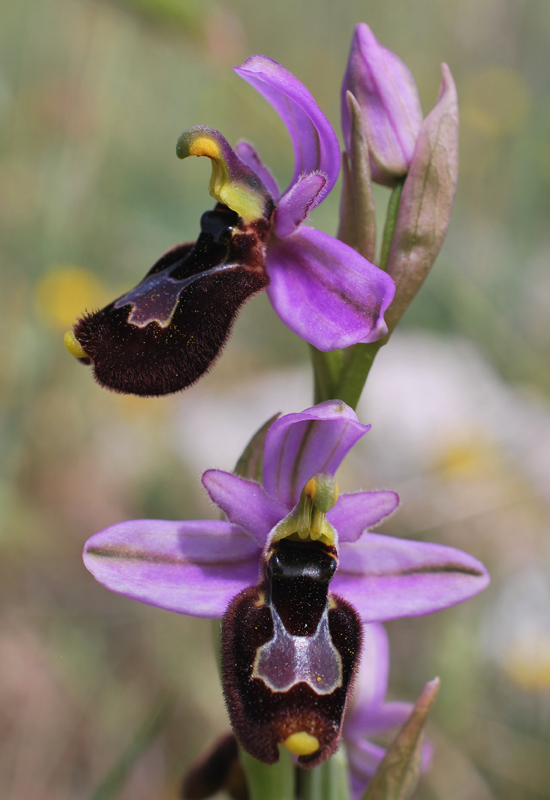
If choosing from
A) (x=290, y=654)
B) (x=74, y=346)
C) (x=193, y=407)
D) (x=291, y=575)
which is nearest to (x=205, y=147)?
(x=74, y=346)

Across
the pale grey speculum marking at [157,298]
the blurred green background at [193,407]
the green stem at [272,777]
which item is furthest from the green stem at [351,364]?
the blurred green background at [193,407]

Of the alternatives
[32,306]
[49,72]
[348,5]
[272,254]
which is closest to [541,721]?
[272,254]

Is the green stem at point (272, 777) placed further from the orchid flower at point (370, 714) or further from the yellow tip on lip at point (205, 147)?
the yellow tip on lip at point (205, 147)

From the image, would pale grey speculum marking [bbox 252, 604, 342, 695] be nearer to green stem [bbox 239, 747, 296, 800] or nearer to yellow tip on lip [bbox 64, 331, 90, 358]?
green stem [bbox 239, 747, 296, 800]

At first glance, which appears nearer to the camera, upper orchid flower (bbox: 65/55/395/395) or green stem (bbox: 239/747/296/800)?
→ upper orchid flower (bbox: 65/55/395/395)

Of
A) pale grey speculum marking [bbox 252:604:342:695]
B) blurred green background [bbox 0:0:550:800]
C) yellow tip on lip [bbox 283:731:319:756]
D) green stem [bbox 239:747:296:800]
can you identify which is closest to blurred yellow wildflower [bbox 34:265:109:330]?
blurred green background [bbox 0:0:550:800]

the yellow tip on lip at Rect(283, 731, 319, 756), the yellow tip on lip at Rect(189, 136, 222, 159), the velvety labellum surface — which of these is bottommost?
the yellow tip on lip at Rect(283, 731, 319, 756)

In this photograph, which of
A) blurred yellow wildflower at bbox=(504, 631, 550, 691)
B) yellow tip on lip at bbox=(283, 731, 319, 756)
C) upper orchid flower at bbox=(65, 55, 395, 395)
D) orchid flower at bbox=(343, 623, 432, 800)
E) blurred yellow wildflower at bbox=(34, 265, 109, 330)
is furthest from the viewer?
blurred yellow wildflower at bbox=(34, 265, 109, 330)
